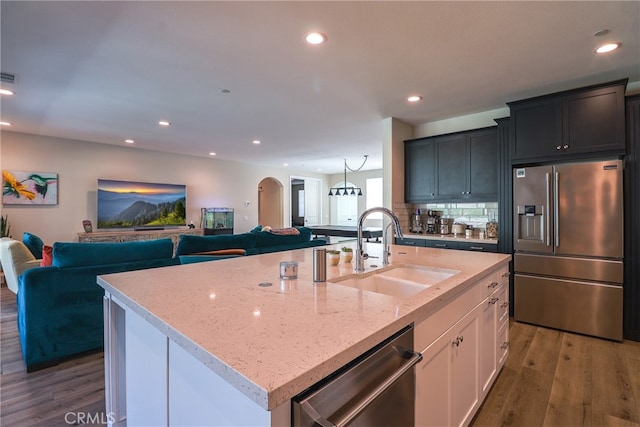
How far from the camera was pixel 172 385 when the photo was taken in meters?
0.95

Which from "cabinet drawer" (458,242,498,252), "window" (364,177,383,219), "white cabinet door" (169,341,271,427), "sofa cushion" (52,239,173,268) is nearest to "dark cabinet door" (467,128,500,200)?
"cabinet drawer" (458,242,498,252)

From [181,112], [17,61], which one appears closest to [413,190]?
[181,112]

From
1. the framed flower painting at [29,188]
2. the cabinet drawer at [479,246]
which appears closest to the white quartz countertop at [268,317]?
the cabinet drawer at [479,246]

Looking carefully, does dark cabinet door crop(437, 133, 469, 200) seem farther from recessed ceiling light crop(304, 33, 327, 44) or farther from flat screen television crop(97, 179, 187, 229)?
flat screen television crop(97, 179, 187, 229)

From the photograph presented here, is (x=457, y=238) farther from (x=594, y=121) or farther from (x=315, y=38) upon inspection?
(x=315, y=38)

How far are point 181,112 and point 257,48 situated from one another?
1986 millimetres

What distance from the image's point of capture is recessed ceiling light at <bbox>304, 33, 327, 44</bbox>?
7.10ft

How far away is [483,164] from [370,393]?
374 centimetres

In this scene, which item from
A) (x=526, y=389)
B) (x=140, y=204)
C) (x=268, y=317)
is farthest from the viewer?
(x=140, y=204)

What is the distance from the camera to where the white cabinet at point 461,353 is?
1156 millimetres

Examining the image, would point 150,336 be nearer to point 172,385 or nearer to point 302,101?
point 172,385

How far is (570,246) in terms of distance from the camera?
298cm

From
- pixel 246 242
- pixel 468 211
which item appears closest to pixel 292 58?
pixel 246 242

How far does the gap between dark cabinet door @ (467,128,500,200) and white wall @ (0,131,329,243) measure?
5711 mm
